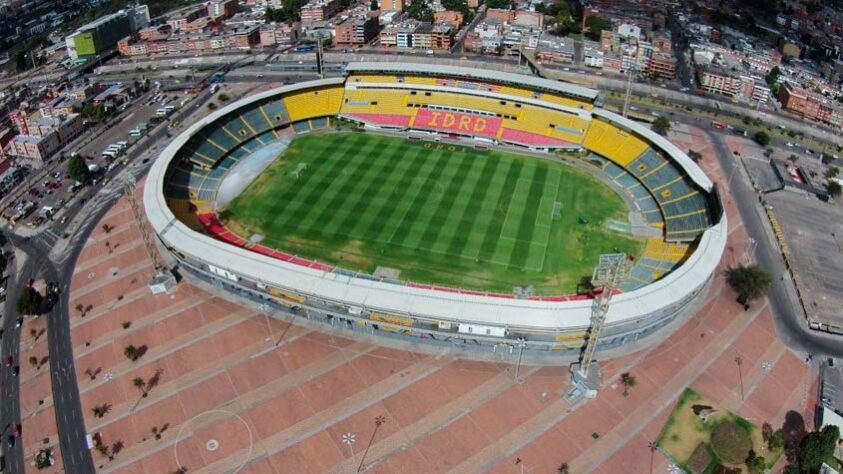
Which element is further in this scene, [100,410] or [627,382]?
[627,382]

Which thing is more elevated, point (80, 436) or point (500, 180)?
point (500, 180)

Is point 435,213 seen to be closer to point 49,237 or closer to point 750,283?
point 750,283

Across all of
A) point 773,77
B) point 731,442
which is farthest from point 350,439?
point 773,77

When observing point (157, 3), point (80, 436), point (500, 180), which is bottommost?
point (80, 436)

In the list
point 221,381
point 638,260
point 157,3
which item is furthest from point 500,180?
point 157,3

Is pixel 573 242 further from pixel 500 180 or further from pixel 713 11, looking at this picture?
pixel 713 11

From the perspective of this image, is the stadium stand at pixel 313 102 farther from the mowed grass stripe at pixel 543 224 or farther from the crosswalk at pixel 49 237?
the mowed grass stripe at pixel 543 224
